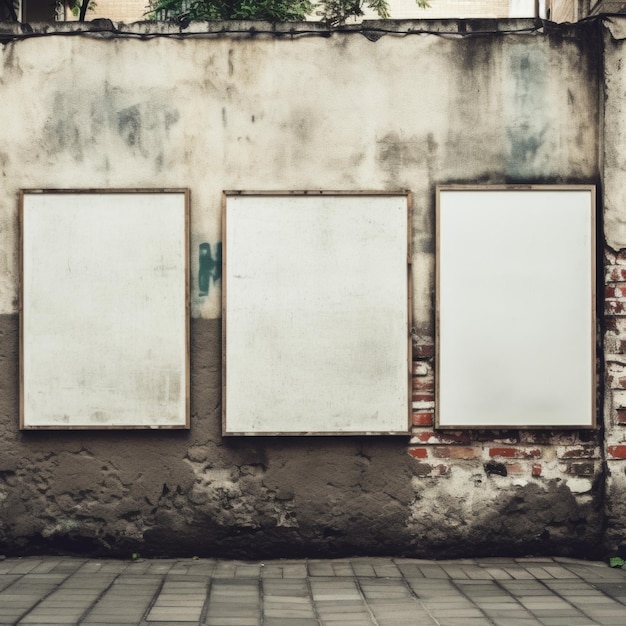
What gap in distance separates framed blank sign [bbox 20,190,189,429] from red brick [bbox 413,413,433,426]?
4.85 feet

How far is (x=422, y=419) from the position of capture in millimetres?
5293

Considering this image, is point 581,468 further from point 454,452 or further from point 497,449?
point 454,452

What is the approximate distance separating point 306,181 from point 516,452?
2.22 meters

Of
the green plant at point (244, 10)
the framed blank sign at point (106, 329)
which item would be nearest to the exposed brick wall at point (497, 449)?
the framed blank sign at point (106, 329)

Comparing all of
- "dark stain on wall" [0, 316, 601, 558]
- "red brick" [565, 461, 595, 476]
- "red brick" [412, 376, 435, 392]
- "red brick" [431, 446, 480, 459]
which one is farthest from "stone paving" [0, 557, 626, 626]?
"red brick" [412, 376, 435, 392]

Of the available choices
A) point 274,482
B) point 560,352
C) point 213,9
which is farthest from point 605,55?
point 213,9

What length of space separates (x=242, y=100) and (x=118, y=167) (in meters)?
0.91

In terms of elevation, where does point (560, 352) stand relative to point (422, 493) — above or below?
above

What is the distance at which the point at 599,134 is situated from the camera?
5324 mm

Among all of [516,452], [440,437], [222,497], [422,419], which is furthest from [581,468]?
[222,497]

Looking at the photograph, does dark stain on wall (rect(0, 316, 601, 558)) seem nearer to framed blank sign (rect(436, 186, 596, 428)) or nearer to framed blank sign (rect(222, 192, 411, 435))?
framed blank sign (rect(222, 192, 411, 435))

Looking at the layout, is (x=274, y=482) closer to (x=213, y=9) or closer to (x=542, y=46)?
(x=542, y=46)

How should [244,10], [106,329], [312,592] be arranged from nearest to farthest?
[312,592], [106,329], [244,10]

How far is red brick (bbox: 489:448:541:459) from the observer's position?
5.30m
